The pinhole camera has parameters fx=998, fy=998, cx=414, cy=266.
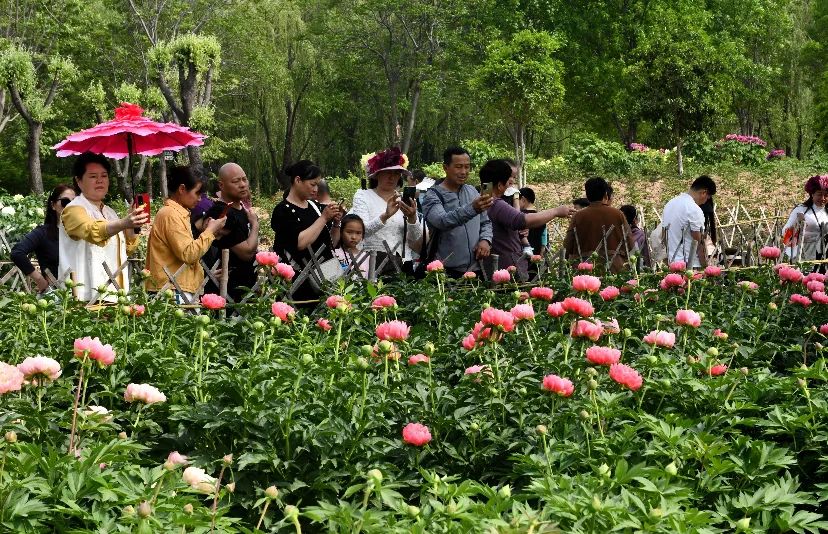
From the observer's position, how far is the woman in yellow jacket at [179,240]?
5.48 m

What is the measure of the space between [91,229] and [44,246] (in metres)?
1.39

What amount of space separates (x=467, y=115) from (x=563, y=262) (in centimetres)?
4337

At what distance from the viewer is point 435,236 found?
6.57 meters

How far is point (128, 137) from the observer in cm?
703

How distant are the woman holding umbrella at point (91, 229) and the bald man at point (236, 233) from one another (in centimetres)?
59

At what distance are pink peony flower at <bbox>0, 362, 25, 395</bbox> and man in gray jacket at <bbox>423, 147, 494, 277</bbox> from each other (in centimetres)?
407

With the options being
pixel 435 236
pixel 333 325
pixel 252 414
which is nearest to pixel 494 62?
pixel 435 236

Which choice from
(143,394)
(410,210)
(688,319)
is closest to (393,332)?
(143,394)

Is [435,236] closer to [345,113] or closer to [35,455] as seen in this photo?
[35,455]

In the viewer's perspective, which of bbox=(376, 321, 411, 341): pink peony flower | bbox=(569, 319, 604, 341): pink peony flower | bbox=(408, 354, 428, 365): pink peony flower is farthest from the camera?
bbox=(408, 354, 428, 365): pink peony flower

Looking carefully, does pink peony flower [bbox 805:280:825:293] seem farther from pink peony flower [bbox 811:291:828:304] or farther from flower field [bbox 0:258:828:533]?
flower field [bbox 0:258:828:533]

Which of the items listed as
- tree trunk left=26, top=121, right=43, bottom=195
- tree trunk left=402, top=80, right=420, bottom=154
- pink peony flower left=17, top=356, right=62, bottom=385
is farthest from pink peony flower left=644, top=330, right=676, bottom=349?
tree trunk left=402, top=80, right=420, bottom=154

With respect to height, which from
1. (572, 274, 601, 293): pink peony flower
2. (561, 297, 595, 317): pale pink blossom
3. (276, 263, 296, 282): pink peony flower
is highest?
(561, 297, 595, 317): pale pink blossom

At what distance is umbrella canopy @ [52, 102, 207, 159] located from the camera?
671 cm
